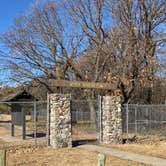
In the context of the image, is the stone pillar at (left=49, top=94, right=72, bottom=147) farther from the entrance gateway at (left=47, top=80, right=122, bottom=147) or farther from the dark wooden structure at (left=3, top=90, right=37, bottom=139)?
the dark wooden structure at (left=3, top=90, right=37, bottom=139)

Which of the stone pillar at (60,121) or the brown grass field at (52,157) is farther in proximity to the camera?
the stone pillar at (60,121)

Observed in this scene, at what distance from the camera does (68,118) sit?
16.4 m

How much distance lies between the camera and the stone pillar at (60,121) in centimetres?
1611

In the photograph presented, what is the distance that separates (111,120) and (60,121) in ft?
9.63

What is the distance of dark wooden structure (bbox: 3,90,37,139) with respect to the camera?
19047 millimetres

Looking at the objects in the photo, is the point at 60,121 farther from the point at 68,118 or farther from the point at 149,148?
the point at 149,148

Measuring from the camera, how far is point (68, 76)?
3016 centimetres

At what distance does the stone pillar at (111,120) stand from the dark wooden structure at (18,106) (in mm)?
3862

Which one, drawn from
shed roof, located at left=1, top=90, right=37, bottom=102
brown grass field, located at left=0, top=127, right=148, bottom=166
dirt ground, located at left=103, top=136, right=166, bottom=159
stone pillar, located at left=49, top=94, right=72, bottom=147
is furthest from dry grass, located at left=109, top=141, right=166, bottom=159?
shed roof, located at left=1, top=90, right=37, bottom=102

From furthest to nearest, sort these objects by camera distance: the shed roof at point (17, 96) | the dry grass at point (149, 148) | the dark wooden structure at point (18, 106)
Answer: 1. the shed roof at point (17, 96)
2. the dark wooden structure at point (18, 106)
3. the dry grass at point (149, 148)

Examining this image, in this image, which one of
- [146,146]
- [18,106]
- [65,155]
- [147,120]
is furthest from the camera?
[18,106]

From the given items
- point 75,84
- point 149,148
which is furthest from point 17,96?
point 149,148

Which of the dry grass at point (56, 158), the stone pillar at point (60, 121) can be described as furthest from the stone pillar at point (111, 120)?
the dry grass at point (56, 158)

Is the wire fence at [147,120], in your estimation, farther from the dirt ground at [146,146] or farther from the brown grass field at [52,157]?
the brown grass field at [52,157]
